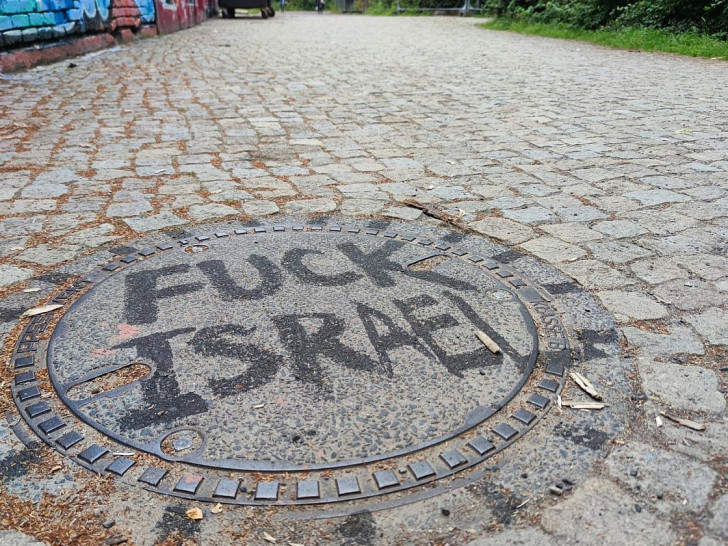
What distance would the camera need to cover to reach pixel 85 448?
74.0 inches

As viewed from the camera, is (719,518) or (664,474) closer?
(719,518)

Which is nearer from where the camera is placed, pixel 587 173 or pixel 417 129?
pixel 587 173

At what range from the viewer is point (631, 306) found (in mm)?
2656

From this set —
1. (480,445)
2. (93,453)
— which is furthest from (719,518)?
(93,453)

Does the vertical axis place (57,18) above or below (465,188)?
above

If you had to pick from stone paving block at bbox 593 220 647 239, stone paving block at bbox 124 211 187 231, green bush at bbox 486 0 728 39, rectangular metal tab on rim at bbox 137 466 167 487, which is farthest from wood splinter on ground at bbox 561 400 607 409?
green bush at bbox 486 0 728 39

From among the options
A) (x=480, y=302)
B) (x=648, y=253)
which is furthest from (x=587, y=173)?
(x=480, y=302)

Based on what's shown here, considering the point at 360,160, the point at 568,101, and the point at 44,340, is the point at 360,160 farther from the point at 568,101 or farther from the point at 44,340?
the point at 568,101

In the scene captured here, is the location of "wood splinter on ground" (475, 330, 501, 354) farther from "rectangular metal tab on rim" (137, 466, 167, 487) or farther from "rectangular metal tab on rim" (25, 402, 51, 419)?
"rectangular metal tab on rim" (25, 402, 51, 419)

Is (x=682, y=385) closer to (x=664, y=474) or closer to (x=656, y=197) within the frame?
(x=664, y=474)

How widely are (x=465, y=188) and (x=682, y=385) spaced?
A: 7.41 feet

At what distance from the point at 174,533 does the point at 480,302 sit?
5.15 ft

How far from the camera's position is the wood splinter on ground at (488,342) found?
7.60 ft

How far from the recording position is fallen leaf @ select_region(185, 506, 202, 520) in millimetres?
1668
